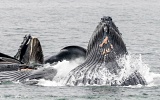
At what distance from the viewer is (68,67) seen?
79.4 feet

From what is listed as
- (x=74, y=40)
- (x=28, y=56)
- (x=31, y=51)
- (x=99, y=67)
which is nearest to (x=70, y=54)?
(x=31, y=51)

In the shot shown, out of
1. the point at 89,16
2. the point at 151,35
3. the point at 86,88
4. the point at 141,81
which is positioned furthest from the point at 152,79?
the point at 89,16

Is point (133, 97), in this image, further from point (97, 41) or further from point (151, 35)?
point (151, 35)

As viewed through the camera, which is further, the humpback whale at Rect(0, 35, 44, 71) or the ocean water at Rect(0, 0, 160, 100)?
the humpback whale at Rect(0, 35, 44, 71)

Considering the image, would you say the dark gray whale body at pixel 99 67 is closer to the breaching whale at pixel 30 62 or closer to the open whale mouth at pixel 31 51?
the breaching whale at pixel 30 62

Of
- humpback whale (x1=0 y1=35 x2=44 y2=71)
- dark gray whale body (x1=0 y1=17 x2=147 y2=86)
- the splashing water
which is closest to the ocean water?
the splashing water

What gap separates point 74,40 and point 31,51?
16.5 meters

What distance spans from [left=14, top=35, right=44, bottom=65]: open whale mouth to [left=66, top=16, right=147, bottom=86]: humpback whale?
12.6ft

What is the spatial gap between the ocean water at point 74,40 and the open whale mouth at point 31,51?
1.73 metres

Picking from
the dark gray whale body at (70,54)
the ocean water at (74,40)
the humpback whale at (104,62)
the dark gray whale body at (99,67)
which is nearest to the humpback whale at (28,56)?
the dark gray whale body at (70,54)

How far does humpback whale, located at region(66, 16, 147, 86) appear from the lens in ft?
71.0

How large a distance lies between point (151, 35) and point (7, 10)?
28604 millimetres

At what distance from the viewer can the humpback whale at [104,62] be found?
71.0 ft

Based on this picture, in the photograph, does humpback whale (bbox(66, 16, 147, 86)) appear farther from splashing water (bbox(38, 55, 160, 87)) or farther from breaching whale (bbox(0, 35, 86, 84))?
breaching whale (bbox(0, 35, 86, 84))
